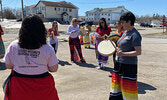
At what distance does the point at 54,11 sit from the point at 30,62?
187 ft

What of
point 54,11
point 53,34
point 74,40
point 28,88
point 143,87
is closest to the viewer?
point 28,88

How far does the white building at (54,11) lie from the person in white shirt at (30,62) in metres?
51.8

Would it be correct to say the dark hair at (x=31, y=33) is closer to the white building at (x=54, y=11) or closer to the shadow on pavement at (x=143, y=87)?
the shadow on pavement at (x=143, y=87)

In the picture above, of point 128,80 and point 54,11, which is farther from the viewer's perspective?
point 54,11

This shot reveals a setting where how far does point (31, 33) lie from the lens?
5.71ft

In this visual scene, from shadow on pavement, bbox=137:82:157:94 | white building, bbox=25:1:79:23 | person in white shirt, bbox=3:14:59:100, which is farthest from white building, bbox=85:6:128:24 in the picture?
person in white shirt, bbox=3:14:59:100

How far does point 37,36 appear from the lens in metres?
1.77

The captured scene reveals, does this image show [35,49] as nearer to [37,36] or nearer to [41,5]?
[37,36]

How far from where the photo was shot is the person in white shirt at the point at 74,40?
6.59m

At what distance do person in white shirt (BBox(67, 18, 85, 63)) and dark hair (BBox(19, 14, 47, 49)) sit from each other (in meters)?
4.73

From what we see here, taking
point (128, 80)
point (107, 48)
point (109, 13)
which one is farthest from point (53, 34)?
point (109, 13)

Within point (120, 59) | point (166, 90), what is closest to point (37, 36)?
point (120, 59)

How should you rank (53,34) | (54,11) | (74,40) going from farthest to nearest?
(54,11), (53,34), (74,40)

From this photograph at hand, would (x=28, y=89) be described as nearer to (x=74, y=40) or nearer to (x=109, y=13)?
(x=74, y=40)
